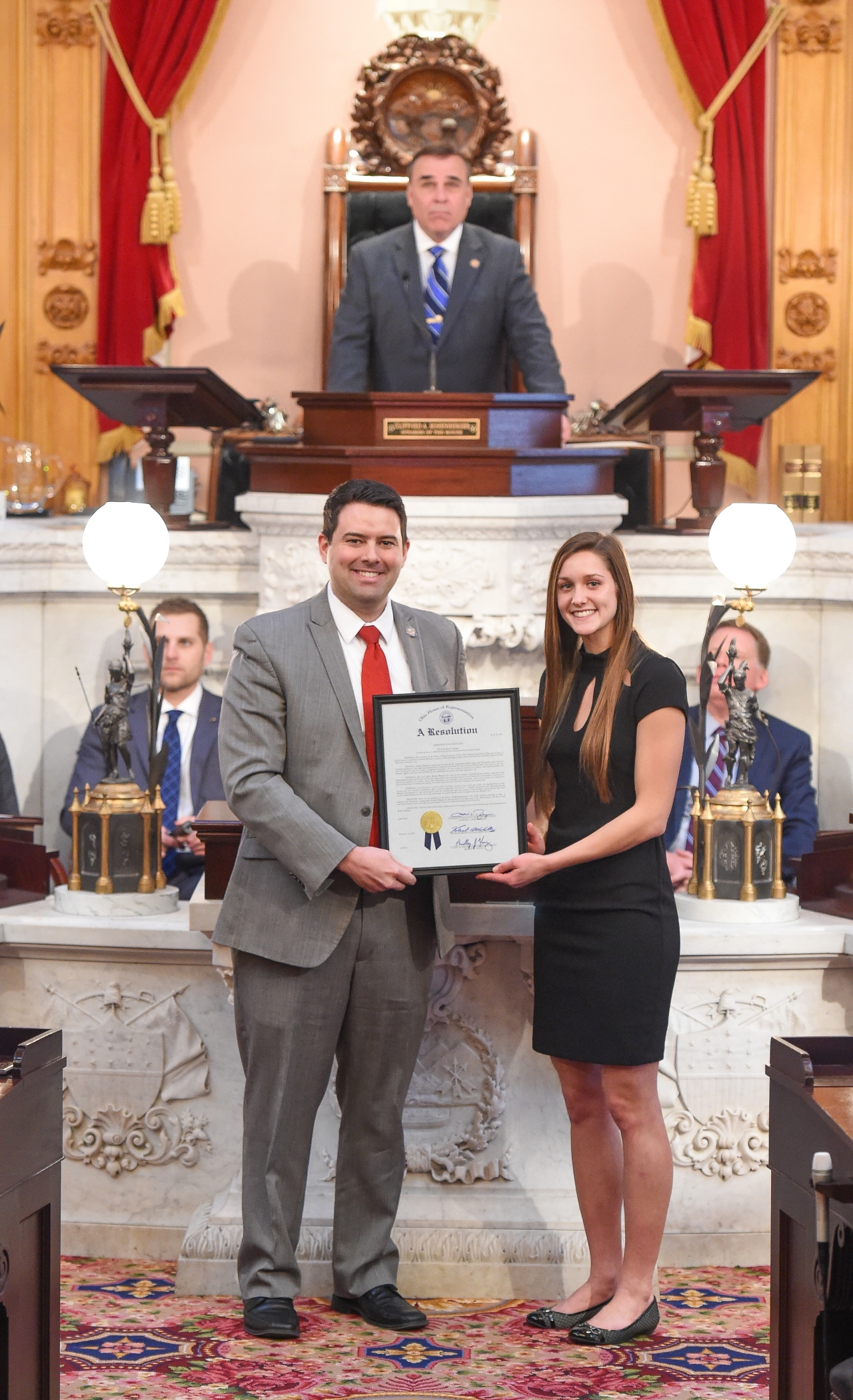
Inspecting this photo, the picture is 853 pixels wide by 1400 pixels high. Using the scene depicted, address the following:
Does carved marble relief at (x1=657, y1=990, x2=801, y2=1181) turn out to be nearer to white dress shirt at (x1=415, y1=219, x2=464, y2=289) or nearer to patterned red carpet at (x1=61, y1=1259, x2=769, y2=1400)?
patterned red carpet at (x1=61, y1=1259, x2=769, y2=1400)

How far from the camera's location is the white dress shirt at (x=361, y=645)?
137 inches

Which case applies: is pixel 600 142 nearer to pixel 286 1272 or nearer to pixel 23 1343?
pixel 286 1272

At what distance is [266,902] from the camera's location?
11.1 ft

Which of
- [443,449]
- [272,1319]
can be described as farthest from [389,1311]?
[443,449]

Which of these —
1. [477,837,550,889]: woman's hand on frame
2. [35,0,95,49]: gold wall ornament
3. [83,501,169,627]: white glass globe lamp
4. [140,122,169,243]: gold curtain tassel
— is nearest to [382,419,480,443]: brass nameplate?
[83,501,169,627]: white glass globe lamp

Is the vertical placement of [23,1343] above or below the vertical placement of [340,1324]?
above

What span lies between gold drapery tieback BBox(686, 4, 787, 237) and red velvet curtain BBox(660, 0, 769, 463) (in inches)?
1.8

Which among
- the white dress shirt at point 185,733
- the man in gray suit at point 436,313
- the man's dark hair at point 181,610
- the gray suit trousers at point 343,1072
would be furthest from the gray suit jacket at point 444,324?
the gray suit trousers at point 343,1072

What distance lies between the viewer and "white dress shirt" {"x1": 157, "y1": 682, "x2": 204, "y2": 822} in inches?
193

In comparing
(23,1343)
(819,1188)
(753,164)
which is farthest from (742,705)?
(753,164)

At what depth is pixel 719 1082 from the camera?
4039 mm

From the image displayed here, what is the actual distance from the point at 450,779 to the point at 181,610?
1940 millimetres

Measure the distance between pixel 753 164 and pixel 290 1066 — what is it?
533 centimetres

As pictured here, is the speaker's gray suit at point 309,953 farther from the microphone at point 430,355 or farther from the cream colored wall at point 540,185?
the cream colored wall at point 540,185
